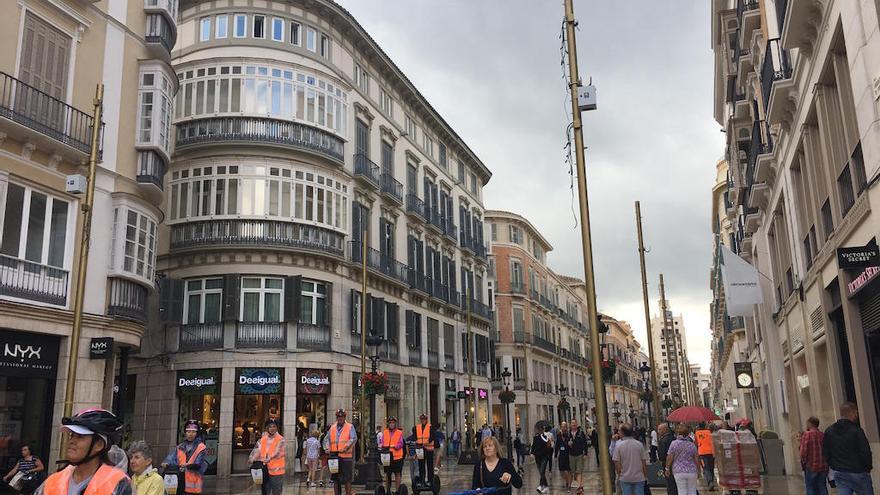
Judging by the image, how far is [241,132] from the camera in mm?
28219

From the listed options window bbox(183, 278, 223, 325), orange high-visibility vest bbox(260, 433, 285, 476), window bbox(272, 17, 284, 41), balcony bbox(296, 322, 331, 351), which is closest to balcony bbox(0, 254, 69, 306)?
orange high-visibility vest bbox(260, 433, 285, 476)

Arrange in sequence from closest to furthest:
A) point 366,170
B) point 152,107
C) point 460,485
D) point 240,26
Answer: point 152,107 → point 460,485 → point 240,26 → point 366,170

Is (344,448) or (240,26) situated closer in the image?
(344,448)

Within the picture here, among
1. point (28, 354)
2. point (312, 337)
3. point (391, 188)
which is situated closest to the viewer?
point (28, 354)

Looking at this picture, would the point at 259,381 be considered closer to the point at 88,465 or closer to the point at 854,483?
the point at 854,483

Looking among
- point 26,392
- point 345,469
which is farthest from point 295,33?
point 345,469

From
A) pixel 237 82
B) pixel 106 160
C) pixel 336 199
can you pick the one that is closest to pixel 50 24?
pixel 106 160

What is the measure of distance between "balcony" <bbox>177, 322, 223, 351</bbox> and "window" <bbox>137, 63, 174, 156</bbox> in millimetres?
8465

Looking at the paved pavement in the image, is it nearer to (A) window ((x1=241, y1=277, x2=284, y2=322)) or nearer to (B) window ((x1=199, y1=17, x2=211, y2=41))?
(A) window ((x1=241, y1=277, x2=284, y2=322))

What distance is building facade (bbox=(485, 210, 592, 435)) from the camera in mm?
57469

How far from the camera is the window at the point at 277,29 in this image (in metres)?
30.0

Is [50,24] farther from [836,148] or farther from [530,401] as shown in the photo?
[530,401]

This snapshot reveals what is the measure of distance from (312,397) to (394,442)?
12.6m

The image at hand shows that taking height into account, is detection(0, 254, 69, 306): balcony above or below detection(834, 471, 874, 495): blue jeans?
above
